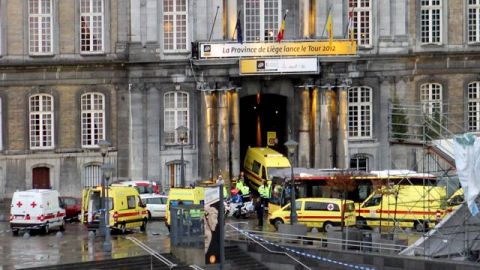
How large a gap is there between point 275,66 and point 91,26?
38.4ft

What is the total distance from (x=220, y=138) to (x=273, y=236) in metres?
20.5

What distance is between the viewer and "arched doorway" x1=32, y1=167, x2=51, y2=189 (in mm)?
82250

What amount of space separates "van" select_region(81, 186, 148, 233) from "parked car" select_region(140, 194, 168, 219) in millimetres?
5378

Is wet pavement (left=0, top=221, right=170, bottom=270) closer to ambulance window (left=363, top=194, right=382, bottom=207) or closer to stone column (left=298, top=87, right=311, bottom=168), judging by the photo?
ambulance window (left=363, top=194, right=382, bottom=207)

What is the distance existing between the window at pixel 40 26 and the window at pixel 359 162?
1913 cm

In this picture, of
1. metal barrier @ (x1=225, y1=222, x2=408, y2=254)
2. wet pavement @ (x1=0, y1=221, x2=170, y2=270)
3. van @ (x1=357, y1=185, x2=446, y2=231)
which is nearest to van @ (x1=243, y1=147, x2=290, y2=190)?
wet pavement @ (x1=0, y1=221, x2=170, y2=270)

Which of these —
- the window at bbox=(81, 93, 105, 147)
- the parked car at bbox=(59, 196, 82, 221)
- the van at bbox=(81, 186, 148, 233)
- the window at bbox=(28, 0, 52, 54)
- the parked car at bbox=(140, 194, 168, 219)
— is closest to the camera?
the van at bbox=(81, 186, 148, 233)

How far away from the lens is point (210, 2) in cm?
8138

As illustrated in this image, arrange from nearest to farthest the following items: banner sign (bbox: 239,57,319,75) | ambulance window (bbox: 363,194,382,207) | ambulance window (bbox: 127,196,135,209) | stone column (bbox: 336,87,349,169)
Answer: ambulance window (bbox: 127,196,135,209)
ambulance window (bbox: 363,194,382,207)
banner sign (bbox: 239,57,319,75)
stone column (bbox: 336,87,349,169)

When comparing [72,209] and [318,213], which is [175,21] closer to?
[72,209]

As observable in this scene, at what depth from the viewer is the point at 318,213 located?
214 feet

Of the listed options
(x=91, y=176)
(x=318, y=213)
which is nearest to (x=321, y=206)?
(x=318, y=213)

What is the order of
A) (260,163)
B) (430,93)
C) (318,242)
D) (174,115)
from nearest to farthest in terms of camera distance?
(318,242) < (260,163) < (174,115) < (430,93)

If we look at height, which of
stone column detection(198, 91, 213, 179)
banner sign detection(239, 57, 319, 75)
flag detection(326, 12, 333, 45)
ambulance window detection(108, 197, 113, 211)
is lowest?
ambulance window detection(108, 197, 113, 211)
